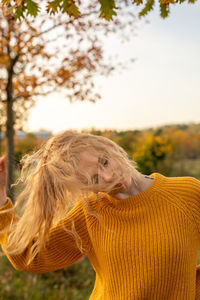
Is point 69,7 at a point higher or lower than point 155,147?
higher

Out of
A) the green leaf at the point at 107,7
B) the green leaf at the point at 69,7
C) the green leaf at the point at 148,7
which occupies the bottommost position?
the green leaf at the point at 107,7

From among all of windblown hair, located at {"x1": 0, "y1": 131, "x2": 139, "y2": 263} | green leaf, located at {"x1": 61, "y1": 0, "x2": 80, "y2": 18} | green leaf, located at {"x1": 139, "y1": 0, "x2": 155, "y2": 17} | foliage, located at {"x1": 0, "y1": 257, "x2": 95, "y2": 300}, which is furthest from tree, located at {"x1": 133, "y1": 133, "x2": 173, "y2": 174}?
green leaf, located at {"x1": 61, "y1": 0, "x2": 80, "y2": 18}

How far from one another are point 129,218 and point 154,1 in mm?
1181

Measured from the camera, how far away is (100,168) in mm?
1517

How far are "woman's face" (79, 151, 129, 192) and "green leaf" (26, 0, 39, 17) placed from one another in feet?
2.14

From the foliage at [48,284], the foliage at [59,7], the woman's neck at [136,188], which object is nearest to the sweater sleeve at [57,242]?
the woman's neck at [136,188]

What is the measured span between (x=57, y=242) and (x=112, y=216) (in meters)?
0.34

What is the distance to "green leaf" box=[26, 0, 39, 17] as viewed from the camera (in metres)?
1.43

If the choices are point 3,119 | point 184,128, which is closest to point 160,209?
point 3,119

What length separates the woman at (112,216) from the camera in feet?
5.01

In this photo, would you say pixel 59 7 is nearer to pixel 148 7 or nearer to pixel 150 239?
pixel 148 7

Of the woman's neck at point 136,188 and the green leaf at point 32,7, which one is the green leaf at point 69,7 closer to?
the green leaf at point 32,7

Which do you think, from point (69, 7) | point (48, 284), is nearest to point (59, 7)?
point (69, 7)

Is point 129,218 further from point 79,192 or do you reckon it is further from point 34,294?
point 34,294
